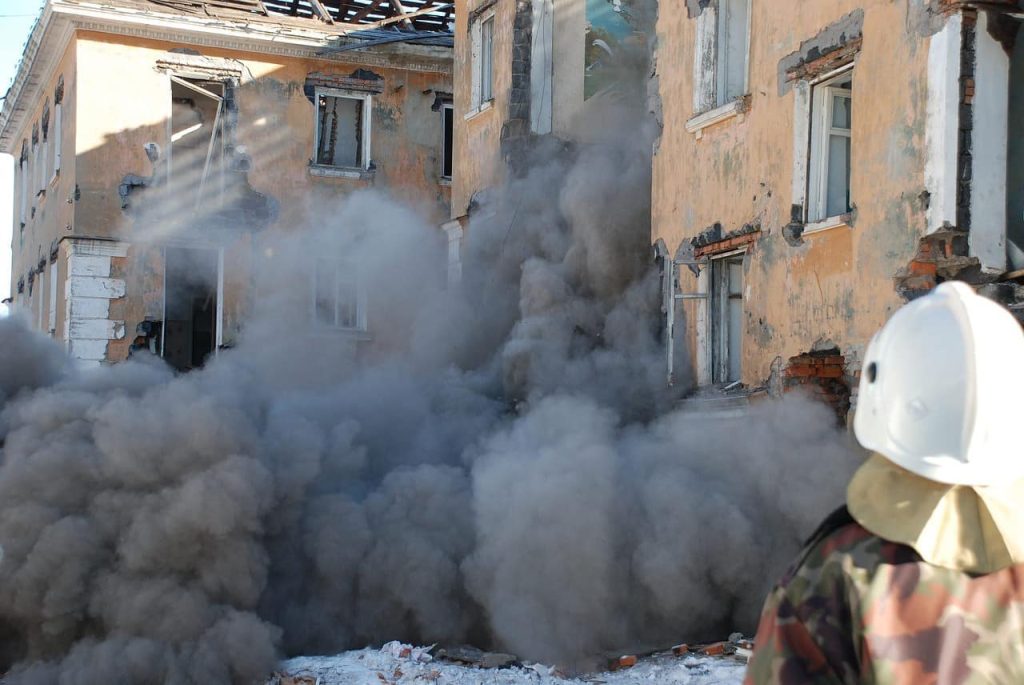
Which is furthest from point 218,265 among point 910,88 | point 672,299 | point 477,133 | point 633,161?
point 910,88

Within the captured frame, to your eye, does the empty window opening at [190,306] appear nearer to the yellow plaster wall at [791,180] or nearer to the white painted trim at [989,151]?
the yellow plaster wall at [791,180]

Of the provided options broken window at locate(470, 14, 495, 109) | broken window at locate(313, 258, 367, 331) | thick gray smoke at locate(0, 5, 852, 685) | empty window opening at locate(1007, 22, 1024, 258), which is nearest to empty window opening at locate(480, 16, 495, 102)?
broken window at locate(470, 14, 495, 109)

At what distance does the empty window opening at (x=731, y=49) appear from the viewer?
11281 mm

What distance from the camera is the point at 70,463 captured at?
941 centimetres

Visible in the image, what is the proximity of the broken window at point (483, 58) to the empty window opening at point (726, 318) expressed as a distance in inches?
239

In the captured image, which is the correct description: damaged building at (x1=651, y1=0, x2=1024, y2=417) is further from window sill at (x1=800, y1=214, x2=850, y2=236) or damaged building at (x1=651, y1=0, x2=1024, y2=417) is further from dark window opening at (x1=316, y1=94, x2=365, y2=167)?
dark window opening at (x1=316, y1=94, x2=365, y2=167)

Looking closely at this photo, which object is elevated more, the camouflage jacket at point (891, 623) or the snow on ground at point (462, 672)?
the camouflage jacket at point (891, 623)

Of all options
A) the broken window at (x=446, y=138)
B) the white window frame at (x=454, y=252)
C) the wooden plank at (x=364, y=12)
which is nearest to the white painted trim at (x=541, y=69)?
the white window frame at (x=454, y=252)

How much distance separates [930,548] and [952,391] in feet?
0.81

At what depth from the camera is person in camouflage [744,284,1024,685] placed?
71.9 inches

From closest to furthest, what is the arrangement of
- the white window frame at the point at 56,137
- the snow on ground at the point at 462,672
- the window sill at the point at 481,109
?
the snow on ground at the point at 462,672 → the window sill at the point at 481,109 → the white window frame at the point at 56,137

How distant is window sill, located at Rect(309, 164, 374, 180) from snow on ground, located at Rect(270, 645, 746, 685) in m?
12.6

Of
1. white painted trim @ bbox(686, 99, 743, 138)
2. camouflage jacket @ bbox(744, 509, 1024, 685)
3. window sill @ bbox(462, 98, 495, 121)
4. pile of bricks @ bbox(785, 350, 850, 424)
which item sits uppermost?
window sill @ bbox(462, 98, 495, 121)

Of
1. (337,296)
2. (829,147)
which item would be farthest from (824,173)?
(337,296)
